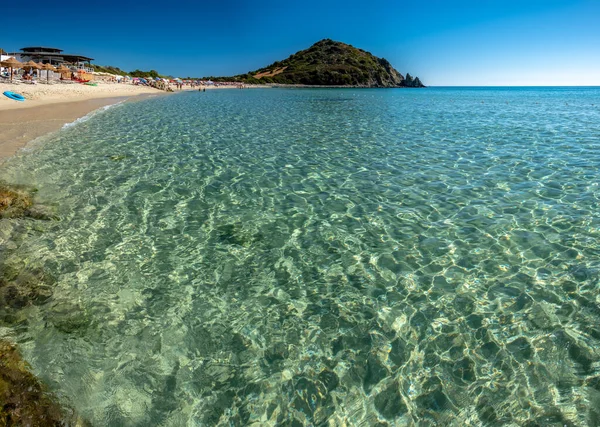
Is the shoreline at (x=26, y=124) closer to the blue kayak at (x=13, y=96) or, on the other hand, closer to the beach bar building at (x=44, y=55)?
the blue kayak at (x=13, y=96)

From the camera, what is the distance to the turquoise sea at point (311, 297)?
4434 mm

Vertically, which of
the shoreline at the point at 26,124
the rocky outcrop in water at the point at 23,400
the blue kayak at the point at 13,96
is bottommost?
the rocky outcrop in water at the point at 23,400

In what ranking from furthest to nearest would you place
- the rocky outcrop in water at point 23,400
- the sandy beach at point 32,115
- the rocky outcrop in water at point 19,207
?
the sandy beach at point 32,115, the rocky outcrop in water at point 19,207, the rocky outcrop in water at point 23,400

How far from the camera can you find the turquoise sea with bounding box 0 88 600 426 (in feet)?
14.5

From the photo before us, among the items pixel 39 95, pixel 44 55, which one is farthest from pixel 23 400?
pixel 44 55

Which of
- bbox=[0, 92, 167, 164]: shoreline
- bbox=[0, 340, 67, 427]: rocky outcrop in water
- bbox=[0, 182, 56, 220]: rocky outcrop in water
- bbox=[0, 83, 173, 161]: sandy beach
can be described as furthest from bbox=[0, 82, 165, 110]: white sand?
bbox=[0, 340, 67, 427]: rocky outcrop in water

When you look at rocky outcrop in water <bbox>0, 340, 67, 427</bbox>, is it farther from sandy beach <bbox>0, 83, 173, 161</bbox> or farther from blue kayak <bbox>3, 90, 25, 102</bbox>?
blue kayak <bbox>3, 90, 25, 102</bbox>

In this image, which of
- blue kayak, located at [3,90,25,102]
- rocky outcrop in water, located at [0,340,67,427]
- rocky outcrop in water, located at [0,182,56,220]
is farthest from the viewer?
blue kayak, located at [3,90,25,102]

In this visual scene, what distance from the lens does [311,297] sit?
6.36 metres

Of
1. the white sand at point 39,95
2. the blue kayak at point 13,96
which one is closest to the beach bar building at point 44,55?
the white sand at point 39,95

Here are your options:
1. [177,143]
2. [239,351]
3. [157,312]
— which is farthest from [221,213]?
[177,143]

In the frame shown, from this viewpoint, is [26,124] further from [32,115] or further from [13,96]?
[13,96]

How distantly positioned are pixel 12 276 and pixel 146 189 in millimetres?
5543

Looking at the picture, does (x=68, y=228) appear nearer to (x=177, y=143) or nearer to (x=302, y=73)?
(x=177, y=143)
